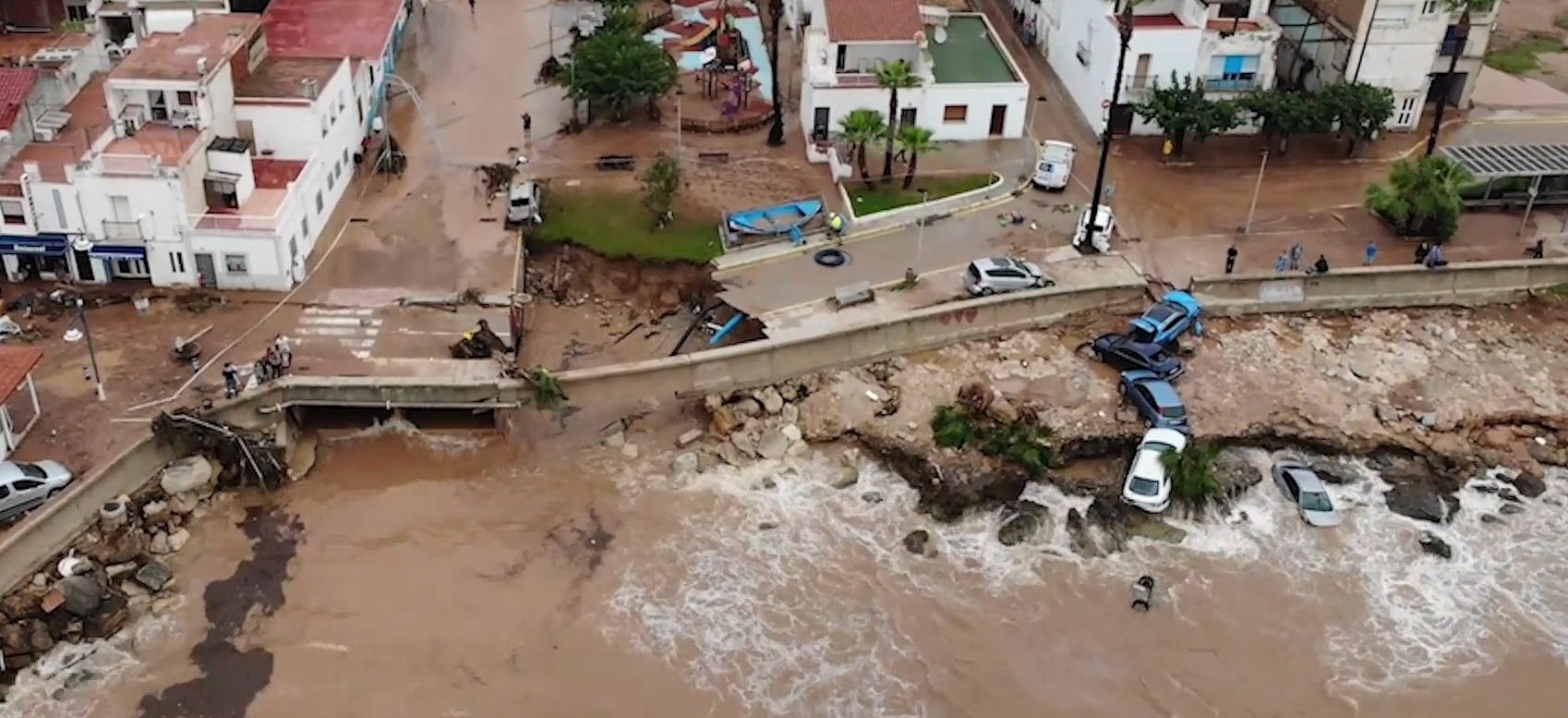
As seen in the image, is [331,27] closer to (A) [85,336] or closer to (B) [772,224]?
(A) [85,336]

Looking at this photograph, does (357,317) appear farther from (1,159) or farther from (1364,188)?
(1364,188)

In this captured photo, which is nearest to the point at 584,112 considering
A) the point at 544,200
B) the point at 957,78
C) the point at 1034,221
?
the point at 544,200

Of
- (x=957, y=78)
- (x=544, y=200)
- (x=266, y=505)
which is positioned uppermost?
(x=957, y=78)

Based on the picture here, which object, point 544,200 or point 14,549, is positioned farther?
point 544,200

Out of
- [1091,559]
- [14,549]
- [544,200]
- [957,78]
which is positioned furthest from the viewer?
[957,78]

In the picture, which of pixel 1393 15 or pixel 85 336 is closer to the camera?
pixel 85 336

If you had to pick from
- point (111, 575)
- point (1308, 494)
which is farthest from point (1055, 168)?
point (111, 575)

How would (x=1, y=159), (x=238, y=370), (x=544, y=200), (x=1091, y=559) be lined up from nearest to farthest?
(x=1091, y=559) → (x=238, y=370) → (x=1, y=159) → (x=544, y=200)

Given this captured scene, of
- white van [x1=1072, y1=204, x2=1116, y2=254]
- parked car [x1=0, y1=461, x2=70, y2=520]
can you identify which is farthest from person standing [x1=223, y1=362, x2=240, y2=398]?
white van [x1=1072, y1=204, x2=1116, y2=254]
